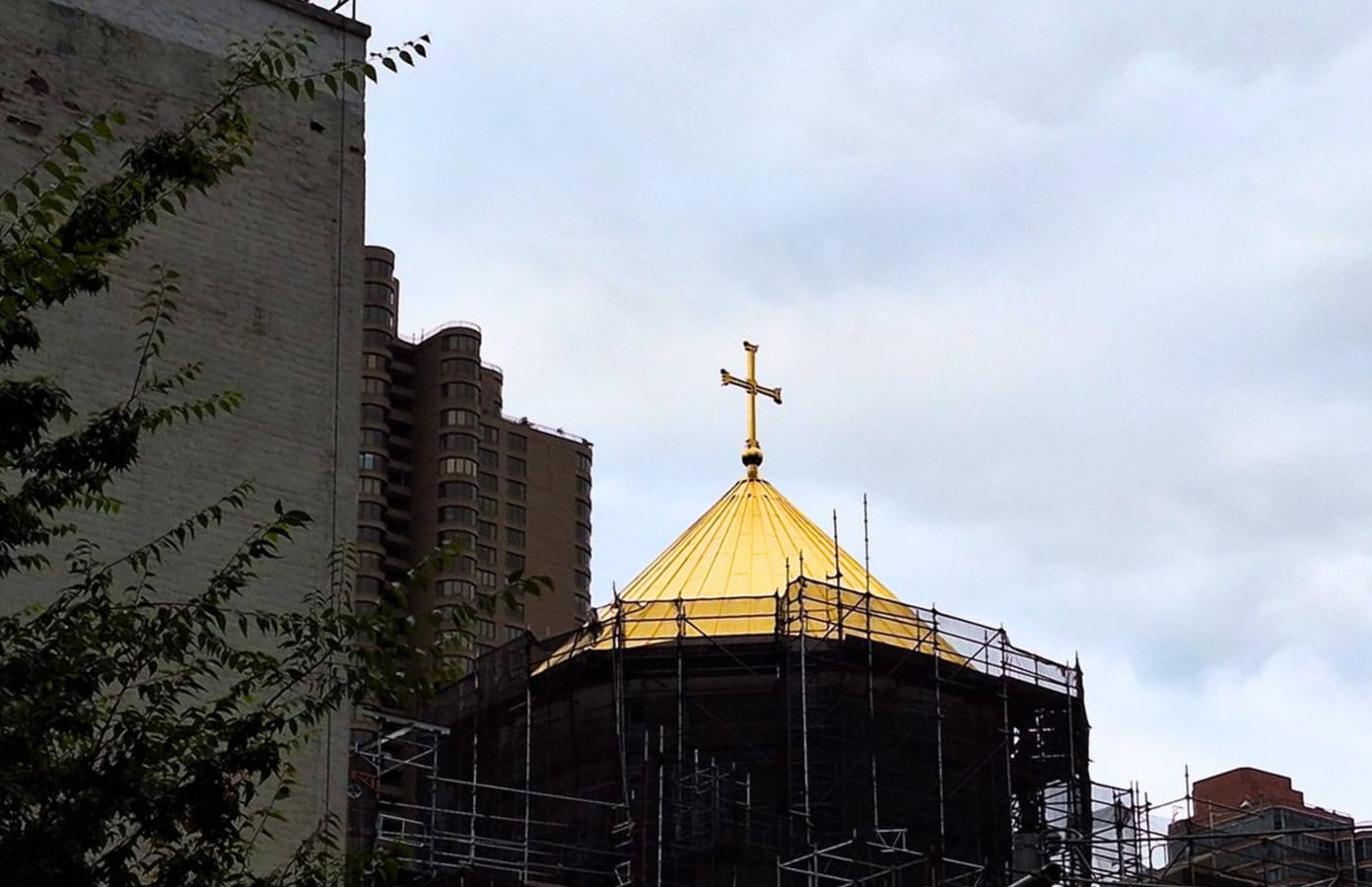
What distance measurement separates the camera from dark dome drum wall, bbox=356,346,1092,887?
129 ft

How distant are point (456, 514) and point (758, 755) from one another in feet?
222

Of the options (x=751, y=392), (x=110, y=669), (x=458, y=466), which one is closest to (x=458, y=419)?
(x=458, y=466)

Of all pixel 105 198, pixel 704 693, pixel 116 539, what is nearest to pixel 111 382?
pixel 116 539

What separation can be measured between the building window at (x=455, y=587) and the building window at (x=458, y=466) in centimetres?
497

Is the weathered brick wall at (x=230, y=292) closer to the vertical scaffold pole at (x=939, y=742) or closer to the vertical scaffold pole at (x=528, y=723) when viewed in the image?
the vertical scaffold pole at (x=528, y=723)

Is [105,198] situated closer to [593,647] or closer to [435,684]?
[435,684]

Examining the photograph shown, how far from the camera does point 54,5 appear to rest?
2608cm

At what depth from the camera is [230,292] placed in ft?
85.4

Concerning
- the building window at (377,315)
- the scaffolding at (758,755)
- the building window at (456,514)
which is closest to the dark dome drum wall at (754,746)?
the scaffolding at (758,755)

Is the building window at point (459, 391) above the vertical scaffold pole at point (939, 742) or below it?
above

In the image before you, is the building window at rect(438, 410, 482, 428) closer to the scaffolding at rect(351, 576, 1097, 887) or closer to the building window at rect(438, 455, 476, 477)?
the building window at rect(438, 455, 476, 477)

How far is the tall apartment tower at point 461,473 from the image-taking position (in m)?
108

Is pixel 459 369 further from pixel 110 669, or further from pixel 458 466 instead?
pixel 110 669

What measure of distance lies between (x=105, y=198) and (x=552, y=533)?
3804 inches
